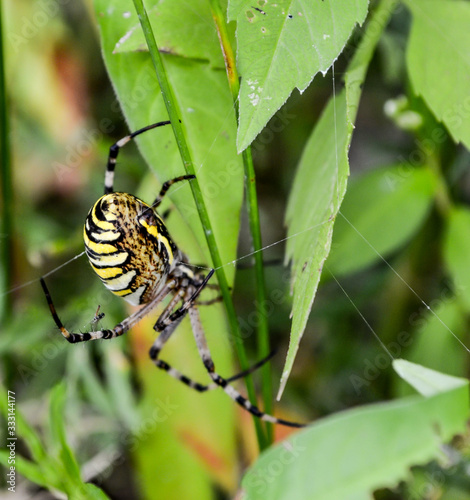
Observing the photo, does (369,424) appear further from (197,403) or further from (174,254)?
(197,403)

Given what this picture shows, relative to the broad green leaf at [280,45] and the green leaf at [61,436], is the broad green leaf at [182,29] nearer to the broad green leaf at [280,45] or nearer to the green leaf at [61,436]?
the broad green leaf at [280,45]

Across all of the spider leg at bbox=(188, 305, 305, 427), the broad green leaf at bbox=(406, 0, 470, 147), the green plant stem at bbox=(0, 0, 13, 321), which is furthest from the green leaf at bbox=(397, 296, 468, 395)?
the green plant stem at bbox=(0, 0, 13, 321)

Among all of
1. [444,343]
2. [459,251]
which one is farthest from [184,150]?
[444,343]

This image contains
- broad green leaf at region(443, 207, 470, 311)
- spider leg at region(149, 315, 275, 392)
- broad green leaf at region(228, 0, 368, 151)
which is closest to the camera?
broad green leaf at region(228, 0, 368, 151)

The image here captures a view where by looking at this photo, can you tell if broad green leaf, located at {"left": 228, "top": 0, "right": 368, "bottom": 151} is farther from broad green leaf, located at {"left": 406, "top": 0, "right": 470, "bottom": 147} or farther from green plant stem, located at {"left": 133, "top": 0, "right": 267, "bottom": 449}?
broad green leaf, located at {"left": 406, "top": 0, "right": 470, "bottom": 147}

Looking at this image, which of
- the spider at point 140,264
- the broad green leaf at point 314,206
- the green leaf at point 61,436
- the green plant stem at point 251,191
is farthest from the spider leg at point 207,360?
the broad green leaf at point 314,206

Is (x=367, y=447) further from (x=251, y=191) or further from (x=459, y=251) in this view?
(x=459, y=251)

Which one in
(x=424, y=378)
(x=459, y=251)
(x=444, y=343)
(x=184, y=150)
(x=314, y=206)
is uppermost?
(x=184, y=150)
